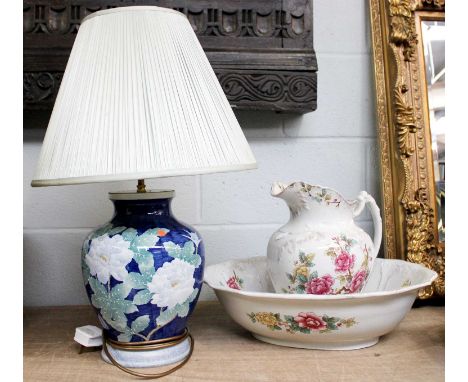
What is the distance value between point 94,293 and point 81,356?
3.9 inches

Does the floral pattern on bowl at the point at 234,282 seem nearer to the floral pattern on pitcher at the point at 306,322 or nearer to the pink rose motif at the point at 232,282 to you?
the pink rose motif at the point at 232,282

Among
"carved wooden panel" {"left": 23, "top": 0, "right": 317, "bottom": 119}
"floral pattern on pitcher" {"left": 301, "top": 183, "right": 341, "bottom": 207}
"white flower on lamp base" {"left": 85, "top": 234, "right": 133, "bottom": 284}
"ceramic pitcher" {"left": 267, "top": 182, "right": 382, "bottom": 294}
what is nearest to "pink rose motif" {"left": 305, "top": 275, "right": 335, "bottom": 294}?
"ceramic pitcher" {"left": 267, "top": 182, "right": 382, "bottom": 294}

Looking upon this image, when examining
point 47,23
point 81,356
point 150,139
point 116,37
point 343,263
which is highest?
point 47,23

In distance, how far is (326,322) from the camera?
0.65 metres

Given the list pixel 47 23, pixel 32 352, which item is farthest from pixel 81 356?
pixel 47 23

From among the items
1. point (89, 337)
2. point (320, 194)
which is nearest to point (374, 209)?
point (320, 194)

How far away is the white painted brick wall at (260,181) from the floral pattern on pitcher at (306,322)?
0.31 m

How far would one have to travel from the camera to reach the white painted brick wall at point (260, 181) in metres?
0.96

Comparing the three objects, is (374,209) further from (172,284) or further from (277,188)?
(172,284)

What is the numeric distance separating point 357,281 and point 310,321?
0.31 ft

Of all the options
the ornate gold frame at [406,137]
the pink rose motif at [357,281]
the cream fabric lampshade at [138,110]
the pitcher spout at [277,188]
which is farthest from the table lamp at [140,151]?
the ornate gold frame at [406,137]

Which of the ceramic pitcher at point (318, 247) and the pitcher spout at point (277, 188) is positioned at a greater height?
the pitcher spout at point (277, 188)

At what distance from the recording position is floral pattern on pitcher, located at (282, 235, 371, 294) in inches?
27.1
